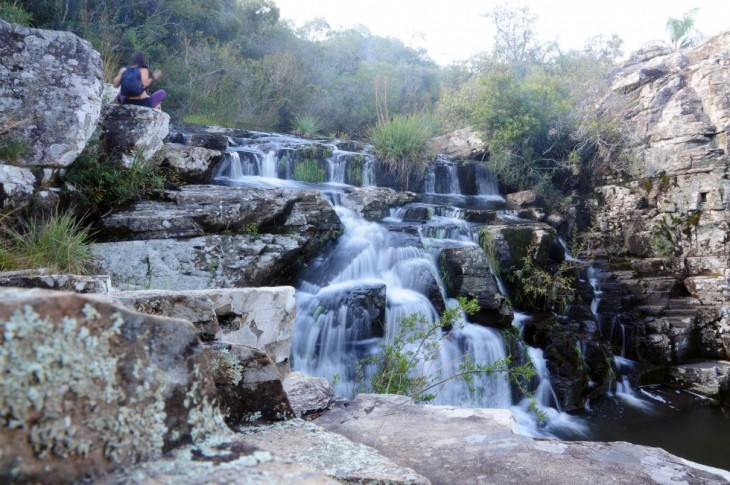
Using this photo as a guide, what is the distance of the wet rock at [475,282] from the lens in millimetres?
7250

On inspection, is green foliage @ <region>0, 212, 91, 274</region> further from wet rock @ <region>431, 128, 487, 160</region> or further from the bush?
wet rock @ <region>431, 128, 487, 160</region>

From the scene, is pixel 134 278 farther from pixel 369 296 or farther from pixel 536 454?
pixel 536 454

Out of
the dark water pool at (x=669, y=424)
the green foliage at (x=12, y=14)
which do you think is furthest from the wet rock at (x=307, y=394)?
the green foliage at (x=12, y=14)

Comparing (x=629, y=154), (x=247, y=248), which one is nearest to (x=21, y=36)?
(x=247, y=248)

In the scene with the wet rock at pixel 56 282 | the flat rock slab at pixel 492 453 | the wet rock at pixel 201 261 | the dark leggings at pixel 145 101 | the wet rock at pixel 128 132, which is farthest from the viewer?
the dark leggings at pixel 145 101

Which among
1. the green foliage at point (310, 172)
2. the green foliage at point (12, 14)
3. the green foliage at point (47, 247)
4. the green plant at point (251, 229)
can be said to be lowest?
the green foliage at point (47, 247)

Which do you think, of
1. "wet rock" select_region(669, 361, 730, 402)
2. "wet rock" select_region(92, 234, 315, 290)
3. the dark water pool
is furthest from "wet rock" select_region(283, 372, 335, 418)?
"wet rock" select_region(669, 361, 730, 402)

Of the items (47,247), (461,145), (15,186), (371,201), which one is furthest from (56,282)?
(461,145)

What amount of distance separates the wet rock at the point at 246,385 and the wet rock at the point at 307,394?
1.96ft

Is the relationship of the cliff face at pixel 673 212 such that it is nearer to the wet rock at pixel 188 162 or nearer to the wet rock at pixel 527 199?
the wet rock at pixel 527 199

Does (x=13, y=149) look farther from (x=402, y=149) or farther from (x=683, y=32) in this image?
(x=683, y=32)

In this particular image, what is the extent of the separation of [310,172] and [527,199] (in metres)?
5.30

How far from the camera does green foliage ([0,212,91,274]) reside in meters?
4.43

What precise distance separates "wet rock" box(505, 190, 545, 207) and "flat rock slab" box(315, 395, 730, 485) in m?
9.89
